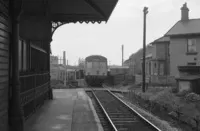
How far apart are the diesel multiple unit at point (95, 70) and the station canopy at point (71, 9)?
572 inches

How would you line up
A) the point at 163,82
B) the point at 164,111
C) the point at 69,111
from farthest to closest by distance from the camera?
1. the point at 163,82
2. the point at 164,111
3. the point at 69,111

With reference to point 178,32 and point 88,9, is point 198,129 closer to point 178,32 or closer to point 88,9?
point 88,9

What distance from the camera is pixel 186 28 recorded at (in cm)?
3038

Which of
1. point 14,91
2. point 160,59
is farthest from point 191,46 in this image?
point 14,91

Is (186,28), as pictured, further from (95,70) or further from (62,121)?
(62,121)

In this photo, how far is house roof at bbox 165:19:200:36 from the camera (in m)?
29.2

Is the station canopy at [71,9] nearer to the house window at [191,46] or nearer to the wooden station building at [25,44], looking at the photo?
the wooden station building at [25,44]

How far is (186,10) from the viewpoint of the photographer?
1300 inches

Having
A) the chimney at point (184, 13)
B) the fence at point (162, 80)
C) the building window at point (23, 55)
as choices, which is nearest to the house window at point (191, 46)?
the fence at point (162, 80)

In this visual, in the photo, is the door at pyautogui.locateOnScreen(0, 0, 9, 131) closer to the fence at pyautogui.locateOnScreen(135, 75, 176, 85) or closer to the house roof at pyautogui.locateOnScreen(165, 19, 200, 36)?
the fence at pyautogui.locateOnScreen(135, 75, 176, 85)

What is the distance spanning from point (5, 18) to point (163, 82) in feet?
80.0

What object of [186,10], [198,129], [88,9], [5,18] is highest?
[186,10]

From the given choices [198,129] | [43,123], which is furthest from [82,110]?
[198,129]

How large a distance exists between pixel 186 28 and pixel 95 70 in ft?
35.9
